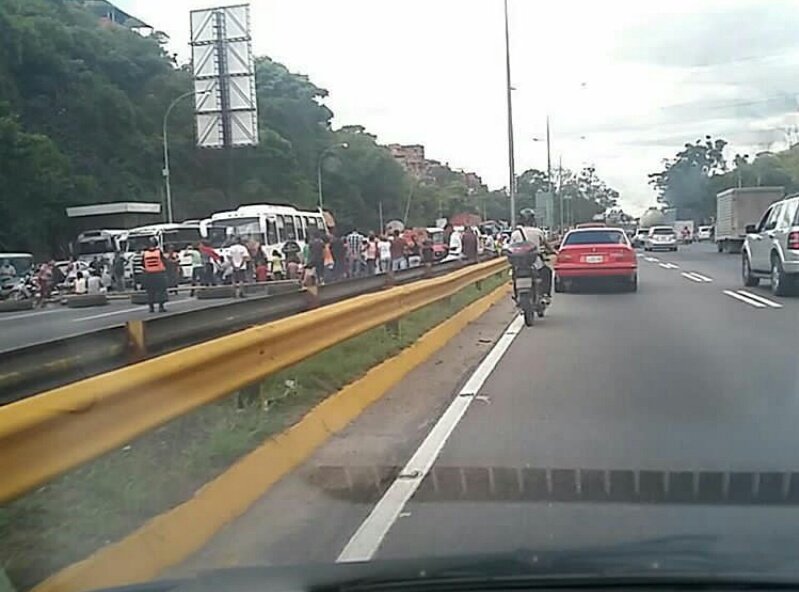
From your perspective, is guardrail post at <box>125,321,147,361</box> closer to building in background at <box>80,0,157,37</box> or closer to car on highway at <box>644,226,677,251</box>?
building in background at <box>80,0,157,37</box>

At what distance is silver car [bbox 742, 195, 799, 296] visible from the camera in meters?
21.3

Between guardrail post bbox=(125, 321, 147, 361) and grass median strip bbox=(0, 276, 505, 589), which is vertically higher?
guardrail post bbox=(125, 321, 147, 361)

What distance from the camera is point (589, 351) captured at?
1410 cm

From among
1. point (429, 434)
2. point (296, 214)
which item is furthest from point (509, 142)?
point (429, 434)

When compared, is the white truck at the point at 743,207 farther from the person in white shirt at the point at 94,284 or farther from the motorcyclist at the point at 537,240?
the person in white shirt at the point at 94,284

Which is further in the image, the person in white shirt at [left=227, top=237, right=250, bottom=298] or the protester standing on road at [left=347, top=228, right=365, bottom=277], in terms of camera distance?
the protester standing on road at [left=347, top=228, right=365, bottom=277]

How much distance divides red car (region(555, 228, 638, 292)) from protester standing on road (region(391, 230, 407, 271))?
18.1 feet

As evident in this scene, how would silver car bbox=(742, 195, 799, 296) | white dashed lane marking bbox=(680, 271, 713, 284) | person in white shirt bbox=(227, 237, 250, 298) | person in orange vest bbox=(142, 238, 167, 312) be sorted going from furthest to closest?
white dashed lane marking bbox=(680, 271, 713, 284) → person in white shirt bbox=(227, 237, 250, 298) → silver car bbox=(742, 195, 799, 296) → person in orange vest bbox=(142, 238, 167, 312)

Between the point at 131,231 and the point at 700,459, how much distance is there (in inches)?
628

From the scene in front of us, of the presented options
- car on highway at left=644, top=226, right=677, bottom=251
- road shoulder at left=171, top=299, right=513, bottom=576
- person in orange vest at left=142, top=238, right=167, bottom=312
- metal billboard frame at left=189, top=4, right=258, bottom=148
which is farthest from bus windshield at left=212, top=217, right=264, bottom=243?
car on highway at left=644, top=226, right=677, bottom=251

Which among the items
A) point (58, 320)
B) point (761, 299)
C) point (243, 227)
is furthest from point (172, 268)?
point (761, 299)

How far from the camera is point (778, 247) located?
22031 mm

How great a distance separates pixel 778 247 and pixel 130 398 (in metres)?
18.5

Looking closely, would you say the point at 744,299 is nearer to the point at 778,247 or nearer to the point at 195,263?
the point at 778,247
